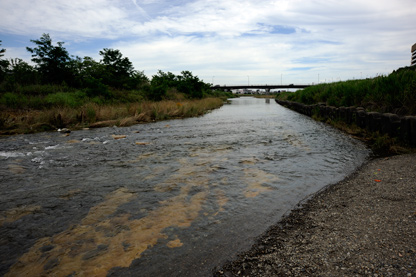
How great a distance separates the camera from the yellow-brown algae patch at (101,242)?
3.15 m

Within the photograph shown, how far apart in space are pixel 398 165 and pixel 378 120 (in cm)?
496

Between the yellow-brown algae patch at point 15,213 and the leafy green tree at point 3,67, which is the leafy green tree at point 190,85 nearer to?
the leafy green tree at point 3,67

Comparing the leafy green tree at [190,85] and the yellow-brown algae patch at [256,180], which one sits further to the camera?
the leafy green tree at [190,85]

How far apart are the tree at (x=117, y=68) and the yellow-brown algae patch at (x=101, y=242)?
3259cm

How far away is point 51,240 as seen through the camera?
3.74 metres

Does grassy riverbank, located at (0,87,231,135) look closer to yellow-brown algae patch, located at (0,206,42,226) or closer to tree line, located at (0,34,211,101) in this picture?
tree line, located at (0,34,211,101)

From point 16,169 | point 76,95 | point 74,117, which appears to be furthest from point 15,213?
point 76,95

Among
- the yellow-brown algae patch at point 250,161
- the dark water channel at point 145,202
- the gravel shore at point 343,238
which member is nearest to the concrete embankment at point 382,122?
the dark water channel at point 145,202

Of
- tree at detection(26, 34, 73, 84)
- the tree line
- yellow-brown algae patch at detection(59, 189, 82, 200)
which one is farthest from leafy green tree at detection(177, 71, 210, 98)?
yellow-brown algae patch at detection(59, 189, 82, 200)

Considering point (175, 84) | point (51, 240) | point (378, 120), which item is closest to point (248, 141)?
point (378, 120)

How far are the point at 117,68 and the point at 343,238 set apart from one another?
1546 inches

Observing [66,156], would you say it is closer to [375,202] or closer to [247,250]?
[247,250]

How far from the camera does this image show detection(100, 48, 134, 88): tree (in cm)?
3468

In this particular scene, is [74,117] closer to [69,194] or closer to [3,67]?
[69,194]
